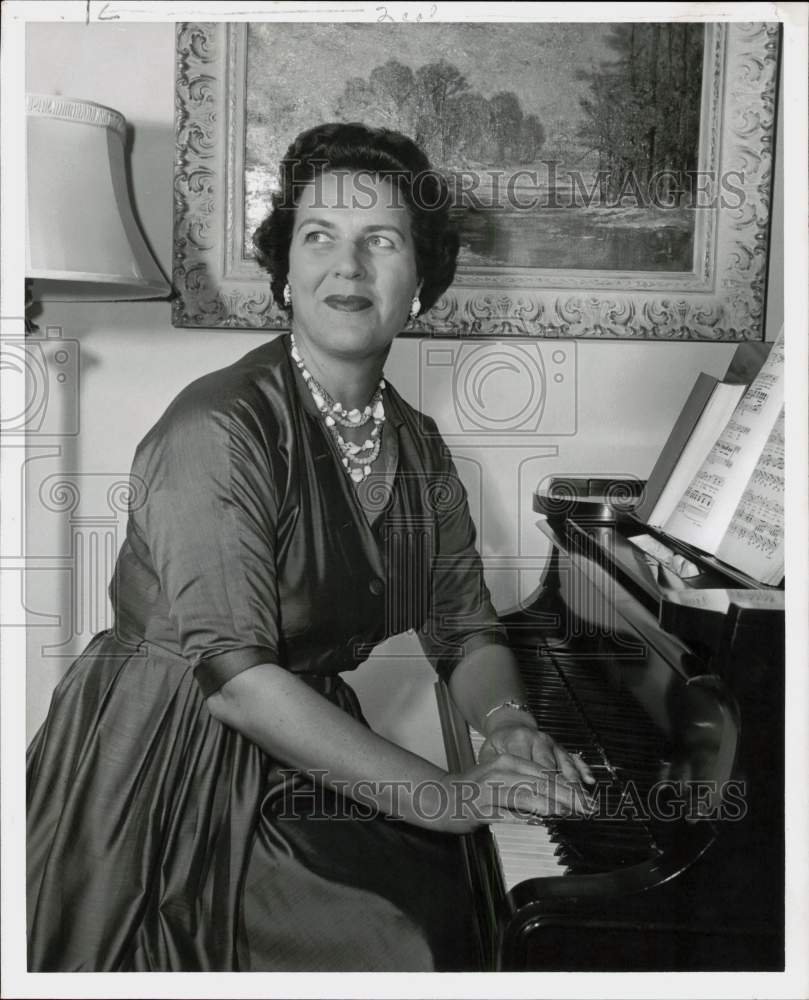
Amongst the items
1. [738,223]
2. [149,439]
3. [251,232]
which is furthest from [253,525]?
[738,223]

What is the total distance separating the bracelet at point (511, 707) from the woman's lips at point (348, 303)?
0.68 metres

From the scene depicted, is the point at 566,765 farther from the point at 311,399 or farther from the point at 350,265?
the point at 350,265

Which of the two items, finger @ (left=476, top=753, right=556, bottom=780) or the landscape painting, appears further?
the landscape painting

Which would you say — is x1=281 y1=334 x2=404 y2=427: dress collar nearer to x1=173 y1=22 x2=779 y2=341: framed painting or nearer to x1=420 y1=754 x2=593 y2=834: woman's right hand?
x1=173 y1=22 x2=779 y2=341: framed painting

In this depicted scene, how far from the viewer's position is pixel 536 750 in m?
1.49

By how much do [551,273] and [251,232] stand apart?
50 cm

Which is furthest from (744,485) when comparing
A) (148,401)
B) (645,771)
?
(148,401)

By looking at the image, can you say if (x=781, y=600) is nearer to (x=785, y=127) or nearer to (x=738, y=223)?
(x=738, y=223)

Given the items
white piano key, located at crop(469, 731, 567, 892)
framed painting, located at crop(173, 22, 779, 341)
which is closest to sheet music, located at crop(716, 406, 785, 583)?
framed painting, located at crop(173, 22, 779, 341)

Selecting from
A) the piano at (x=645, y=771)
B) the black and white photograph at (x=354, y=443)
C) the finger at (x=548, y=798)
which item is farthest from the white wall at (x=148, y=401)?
the finger at (x=548, y=798)

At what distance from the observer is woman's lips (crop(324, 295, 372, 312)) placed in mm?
1563

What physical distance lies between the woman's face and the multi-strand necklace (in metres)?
0.05

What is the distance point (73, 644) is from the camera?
5.26 ft

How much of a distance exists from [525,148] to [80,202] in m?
0.74
